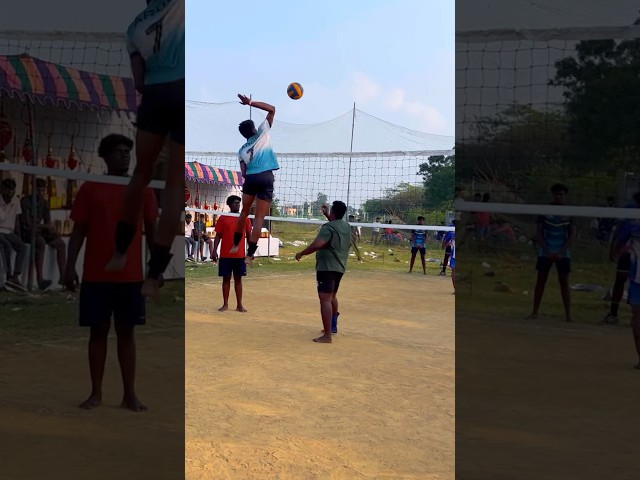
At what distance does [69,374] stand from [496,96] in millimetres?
1606

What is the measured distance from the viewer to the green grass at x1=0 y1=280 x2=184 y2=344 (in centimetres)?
238

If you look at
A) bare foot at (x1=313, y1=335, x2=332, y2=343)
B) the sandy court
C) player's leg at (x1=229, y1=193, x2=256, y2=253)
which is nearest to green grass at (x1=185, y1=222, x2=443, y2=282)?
player's leg at (x1=229, y1=193, x2=256, y2=253)

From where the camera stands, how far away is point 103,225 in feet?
7.66

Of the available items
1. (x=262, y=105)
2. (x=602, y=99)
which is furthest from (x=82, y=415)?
(x=262, y=105)

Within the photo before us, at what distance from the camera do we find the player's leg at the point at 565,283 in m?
2.23

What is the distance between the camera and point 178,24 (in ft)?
7.77

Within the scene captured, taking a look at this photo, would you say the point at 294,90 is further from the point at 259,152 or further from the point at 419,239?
the point at 259,152

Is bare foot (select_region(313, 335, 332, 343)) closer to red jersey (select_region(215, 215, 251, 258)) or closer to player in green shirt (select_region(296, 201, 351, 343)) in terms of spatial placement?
player in green shirt (select_region(296, 201, 351, 343))

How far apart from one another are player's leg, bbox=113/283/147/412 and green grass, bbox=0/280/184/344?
0.12 feet

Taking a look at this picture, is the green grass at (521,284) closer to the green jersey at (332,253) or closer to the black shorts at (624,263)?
the black shorts at (624,263)

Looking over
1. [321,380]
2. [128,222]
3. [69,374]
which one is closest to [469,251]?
[128,222]

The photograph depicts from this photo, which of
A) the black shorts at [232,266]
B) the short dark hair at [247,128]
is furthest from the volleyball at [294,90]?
the short dark hair at [247,128]

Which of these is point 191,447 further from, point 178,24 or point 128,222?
point 178,24

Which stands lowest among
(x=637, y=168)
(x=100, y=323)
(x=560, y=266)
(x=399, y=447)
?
(x=399, y=447)
